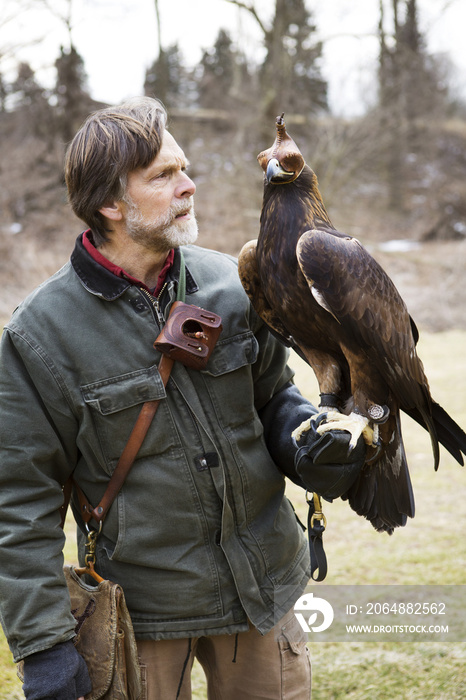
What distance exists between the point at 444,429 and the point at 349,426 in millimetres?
463

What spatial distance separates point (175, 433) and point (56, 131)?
2015 cm

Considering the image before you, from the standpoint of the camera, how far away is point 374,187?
79.9ft

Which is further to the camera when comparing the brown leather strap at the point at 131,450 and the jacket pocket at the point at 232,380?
the jacket pocket at the point at 232,380

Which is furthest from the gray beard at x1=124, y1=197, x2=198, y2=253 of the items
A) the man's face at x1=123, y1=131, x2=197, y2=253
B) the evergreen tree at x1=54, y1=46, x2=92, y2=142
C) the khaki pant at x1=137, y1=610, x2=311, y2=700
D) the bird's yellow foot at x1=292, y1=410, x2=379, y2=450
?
the evergreen tree at x1=54, y1=46, x2=92, y2=142

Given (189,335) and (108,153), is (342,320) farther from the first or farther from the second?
(108,153)

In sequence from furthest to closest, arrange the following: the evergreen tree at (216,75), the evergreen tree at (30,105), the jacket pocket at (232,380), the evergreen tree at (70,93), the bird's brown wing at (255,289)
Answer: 1. the evergreen tree at (216,75)
2. the evergreen tree at (30,105)
3. the evergreen tree at (70,93)
4. the bird's brown wing at (255,289)
5. the jacket pocket at (232,380)

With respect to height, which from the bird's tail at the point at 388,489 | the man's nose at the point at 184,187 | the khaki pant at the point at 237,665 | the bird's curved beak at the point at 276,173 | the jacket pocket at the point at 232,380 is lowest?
the khaki pant at the point at 237,665

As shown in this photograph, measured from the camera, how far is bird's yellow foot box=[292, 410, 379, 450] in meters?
2.15

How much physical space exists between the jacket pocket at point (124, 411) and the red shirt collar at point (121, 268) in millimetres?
310

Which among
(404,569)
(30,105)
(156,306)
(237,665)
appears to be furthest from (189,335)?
(30,105)

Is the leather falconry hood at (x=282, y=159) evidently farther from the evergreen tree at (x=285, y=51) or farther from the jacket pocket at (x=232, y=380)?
the evergreen tree at (x=285, y=51)

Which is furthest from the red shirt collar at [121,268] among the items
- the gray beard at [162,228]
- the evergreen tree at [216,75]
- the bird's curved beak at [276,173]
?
the evergreen tree at [216,75]

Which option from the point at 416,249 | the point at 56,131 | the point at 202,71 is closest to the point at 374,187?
the point at 416,249

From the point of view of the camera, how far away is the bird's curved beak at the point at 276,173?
213 centimetres
